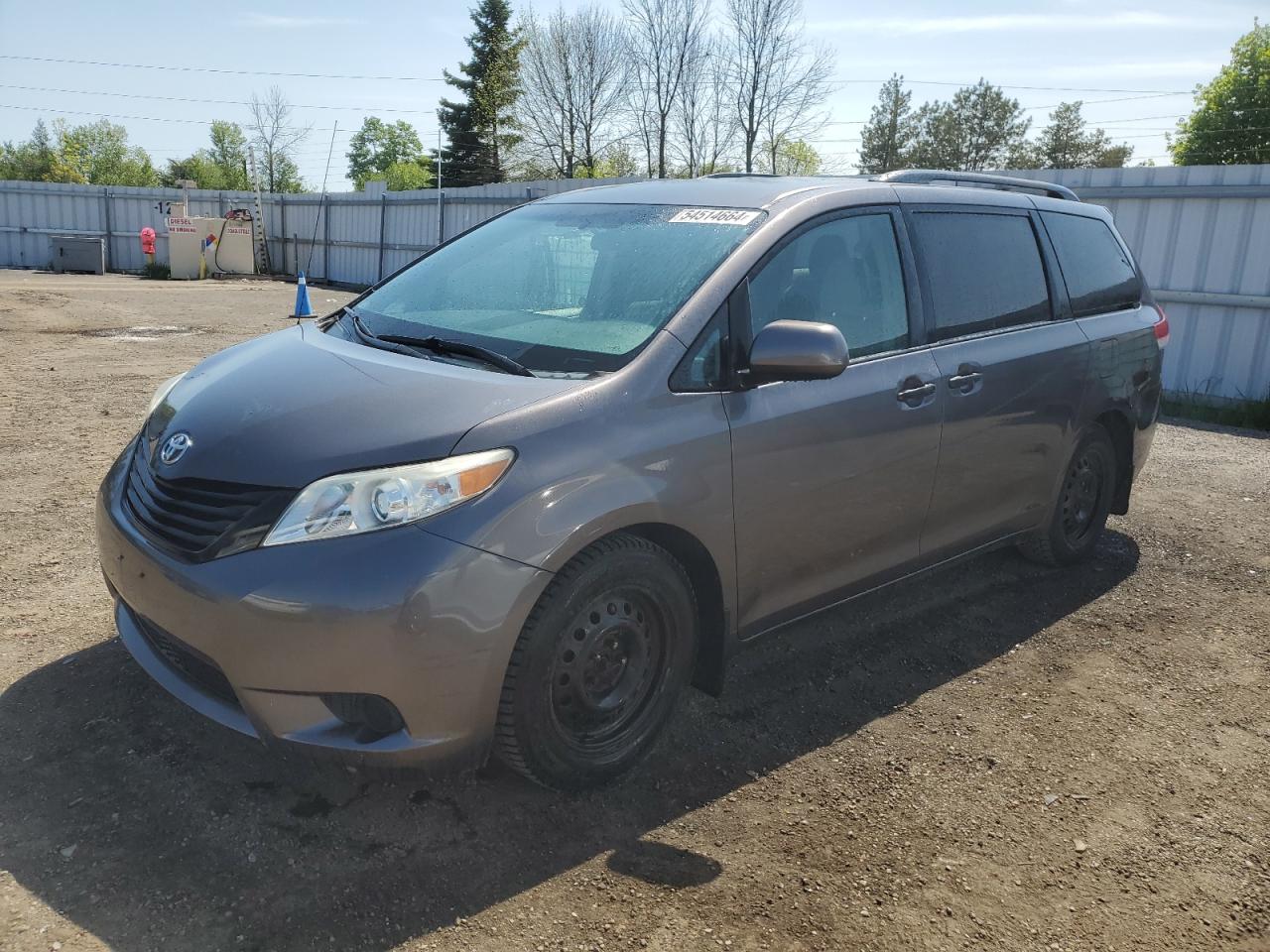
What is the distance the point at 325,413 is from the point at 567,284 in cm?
104

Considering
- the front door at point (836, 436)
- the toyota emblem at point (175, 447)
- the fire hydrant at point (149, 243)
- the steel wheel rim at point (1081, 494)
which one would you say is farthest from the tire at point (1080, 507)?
the fire hydrant at point (149, 243)

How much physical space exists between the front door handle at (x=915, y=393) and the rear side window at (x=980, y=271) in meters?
0.24

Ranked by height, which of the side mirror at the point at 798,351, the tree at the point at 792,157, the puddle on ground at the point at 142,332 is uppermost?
the tree at the point at 792,157

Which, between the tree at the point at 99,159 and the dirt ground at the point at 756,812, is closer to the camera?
the dirt ground at the point at 756,812

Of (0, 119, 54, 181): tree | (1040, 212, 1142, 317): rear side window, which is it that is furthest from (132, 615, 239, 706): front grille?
(0, 119, 54, 181): tree

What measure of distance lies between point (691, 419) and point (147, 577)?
1.58 meters

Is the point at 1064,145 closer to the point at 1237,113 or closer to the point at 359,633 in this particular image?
the point at 1237,113

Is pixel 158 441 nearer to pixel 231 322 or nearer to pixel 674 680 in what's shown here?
pixel 674 680

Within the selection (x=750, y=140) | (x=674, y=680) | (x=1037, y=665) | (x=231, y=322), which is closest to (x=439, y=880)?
(x=674, y=680)

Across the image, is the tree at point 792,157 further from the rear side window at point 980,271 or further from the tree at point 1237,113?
the rear side window at point 980,271

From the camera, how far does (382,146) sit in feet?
330

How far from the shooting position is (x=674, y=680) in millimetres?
3039

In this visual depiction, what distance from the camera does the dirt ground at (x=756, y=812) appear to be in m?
2.39

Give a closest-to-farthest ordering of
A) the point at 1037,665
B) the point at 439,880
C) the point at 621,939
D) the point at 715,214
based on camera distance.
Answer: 1. the point at 621,939
2. the point at 439,880
3. the point at 715,214
4. the point at 1037,665
